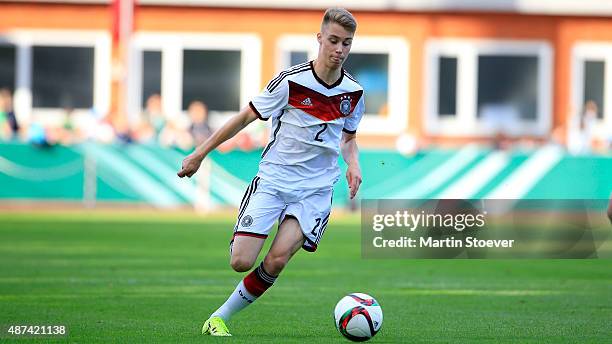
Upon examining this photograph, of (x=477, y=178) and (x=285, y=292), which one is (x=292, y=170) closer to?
(x=285, y=292)

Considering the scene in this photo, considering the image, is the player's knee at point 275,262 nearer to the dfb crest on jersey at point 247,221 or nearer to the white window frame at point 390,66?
the dfb crest on jersey at point 247,221

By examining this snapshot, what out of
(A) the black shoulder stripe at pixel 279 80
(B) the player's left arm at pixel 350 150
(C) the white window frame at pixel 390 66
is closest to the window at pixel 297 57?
(C) the white window frame at pixel 390 66

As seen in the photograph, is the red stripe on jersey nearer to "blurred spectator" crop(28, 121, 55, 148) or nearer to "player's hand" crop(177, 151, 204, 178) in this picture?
"player's hand" crop(177, 151, 204, 178)

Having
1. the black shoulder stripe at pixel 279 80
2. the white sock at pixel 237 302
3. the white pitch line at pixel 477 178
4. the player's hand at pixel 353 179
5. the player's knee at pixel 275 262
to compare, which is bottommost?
the white pitch line at pixel 477 178

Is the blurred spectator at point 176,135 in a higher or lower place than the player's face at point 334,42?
lower

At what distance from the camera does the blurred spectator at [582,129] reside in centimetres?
3278

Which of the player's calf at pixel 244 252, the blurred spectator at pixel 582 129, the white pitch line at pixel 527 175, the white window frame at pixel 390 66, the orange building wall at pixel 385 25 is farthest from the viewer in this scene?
the white window frame at pixel 390 66

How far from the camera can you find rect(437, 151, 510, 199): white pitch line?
2658 cm

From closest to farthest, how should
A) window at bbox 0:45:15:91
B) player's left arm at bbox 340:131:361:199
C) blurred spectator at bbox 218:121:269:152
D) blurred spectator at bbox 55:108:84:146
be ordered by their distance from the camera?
player's left arm at bbox 340:131:361:199
blurred spectator at bbox 218:121:269:152
blurred spectator at bbox 55:108:84:146
window at bbox 0:45:15:91

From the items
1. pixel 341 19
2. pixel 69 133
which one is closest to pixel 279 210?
pixel 341 19

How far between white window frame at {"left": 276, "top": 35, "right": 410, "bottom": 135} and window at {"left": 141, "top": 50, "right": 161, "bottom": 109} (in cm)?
328

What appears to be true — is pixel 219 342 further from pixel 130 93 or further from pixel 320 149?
pixel 130 93

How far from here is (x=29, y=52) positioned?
34.2m

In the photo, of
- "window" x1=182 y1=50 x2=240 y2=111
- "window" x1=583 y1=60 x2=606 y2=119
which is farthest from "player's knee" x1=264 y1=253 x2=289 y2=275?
"window" x1=583 y1=60 x2=606 y2=119
